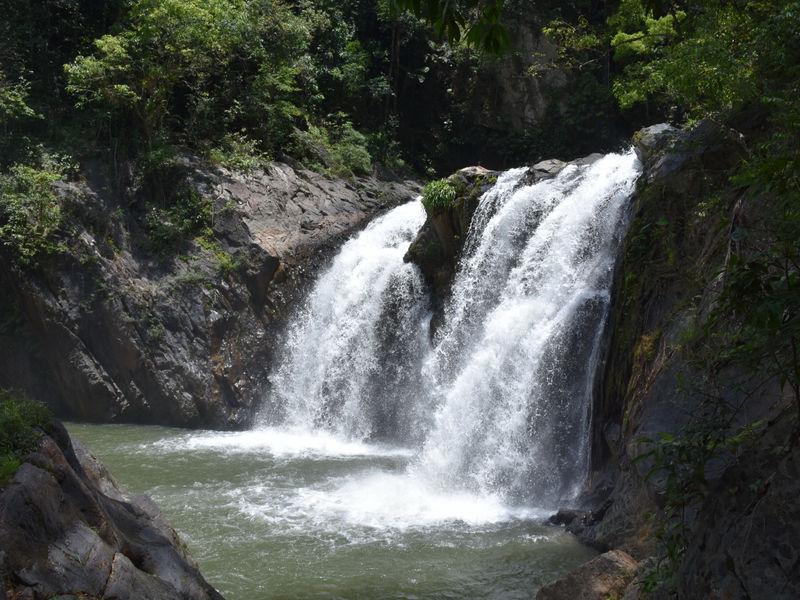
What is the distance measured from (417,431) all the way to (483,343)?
2.64 m

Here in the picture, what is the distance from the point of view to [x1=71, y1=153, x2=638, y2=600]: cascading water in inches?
346

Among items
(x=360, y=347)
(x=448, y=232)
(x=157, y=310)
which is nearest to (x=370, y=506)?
(x=360, y=347)

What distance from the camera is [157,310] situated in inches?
665

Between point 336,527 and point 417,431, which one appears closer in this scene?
point 336,527

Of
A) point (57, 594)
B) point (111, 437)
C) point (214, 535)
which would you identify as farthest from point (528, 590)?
point (111, 437)

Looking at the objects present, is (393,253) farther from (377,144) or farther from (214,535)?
(214,535)

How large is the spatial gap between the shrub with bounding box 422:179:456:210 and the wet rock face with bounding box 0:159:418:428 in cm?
365

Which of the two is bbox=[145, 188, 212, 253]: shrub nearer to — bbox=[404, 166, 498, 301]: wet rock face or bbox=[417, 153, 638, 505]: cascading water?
bbox=[404, 166, 498, 301]: wet rock face

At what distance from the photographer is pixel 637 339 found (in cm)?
955

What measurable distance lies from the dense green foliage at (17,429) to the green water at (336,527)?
2.98 metres

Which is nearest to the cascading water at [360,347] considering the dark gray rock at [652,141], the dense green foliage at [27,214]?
the dense green foliage at [27,214]

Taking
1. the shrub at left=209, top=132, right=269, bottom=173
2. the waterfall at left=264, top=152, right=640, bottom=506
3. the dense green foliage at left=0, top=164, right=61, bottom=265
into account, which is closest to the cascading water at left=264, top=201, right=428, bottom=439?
the waterfall at left=264, top=152, right=640, bottom=506

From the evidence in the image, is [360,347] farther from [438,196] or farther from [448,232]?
[438,196]

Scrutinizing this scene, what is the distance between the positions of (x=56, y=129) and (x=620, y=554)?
16.6 m
